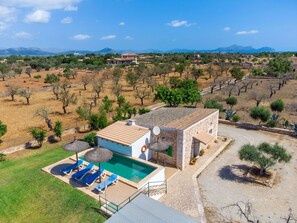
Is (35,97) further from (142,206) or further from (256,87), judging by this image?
(256,87)

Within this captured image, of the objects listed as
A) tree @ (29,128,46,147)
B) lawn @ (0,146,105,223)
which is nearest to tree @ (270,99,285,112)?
lawn @ (0,146,105,223)

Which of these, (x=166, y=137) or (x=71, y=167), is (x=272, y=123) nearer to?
(x=166, y=137)

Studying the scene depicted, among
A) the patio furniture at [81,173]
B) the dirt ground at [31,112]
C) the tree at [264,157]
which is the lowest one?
the dirt ground at [31,112]

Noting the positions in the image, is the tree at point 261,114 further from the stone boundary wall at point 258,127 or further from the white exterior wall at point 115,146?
the white exterior wall at point 115,146

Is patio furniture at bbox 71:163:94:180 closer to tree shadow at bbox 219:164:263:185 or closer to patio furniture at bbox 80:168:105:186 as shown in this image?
patio furniture at bbox 80:168:105:186

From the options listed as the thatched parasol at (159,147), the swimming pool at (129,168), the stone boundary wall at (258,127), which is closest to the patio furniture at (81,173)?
the swimming pool at (129,168)

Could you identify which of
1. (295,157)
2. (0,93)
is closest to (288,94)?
(295,157)

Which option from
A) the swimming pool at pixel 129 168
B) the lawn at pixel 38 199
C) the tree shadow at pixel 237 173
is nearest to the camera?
the lawn at pixel 38 199
